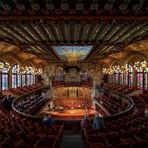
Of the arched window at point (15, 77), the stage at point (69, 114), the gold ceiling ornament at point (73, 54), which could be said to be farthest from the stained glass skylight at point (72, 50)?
the arched window at point (15, 77)

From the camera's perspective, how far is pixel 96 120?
9.68m

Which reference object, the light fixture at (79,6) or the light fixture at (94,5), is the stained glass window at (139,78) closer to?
the light fixture at (94,5)

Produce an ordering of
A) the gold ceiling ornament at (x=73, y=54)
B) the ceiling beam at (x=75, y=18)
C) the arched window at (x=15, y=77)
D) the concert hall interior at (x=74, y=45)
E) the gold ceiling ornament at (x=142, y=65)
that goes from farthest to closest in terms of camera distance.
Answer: the arched window at (x=15, y=77) < the gold ceiling ornament at (x=73, y=54) < the gold ceiling ornament at (x=142, y=65) < the ceiling beam at (x=75, y=18) < the concert hall interior at (x=74, y=45)

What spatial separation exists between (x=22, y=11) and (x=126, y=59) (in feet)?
70.9

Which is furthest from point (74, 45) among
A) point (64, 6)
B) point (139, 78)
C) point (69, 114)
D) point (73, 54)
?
point (69, 114)

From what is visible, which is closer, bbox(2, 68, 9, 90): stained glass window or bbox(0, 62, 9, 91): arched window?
bbox(0, 62, 9, 91): arched window

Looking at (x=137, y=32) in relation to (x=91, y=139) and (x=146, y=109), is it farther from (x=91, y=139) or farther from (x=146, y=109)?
(x=91, y=139)

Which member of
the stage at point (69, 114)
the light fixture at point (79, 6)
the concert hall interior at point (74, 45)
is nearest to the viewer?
the light fixture at point (79, 6)

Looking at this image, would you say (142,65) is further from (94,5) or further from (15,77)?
(15,77)

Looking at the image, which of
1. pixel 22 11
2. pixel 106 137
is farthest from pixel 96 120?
pixel 22 11

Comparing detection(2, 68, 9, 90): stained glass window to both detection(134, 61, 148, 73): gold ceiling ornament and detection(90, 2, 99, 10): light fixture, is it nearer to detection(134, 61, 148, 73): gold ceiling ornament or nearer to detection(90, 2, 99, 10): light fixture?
detection(134, 61, 148, 73): gold ceiling ornament

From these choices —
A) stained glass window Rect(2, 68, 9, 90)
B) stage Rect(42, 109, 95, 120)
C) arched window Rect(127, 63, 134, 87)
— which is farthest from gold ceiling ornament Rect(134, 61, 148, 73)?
stained glass window Rect(2, 68, 9, 90)

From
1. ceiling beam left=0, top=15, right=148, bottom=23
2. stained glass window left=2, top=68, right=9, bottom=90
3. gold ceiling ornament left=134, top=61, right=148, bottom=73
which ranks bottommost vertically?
stained glass window left=2, top=68, right=9, bottom=90

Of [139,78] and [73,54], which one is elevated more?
[73,54]
